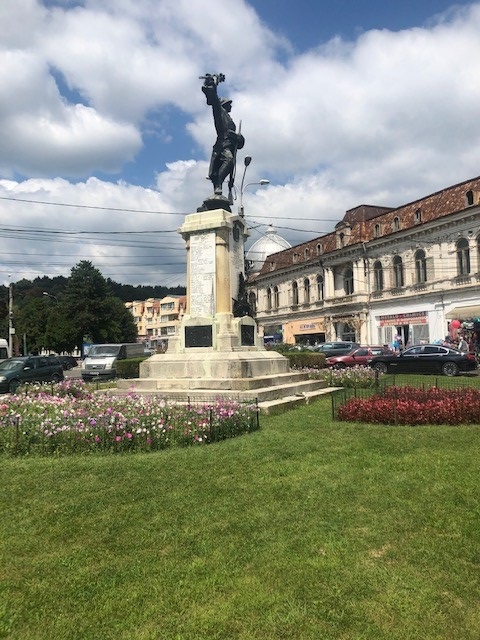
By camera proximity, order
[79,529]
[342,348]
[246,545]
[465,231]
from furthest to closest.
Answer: [465,231], [342,348], [79,529], [246,545]

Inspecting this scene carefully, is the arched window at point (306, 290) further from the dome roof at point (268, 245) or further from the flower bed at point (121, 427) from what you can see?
the flower bed at point (121, 427)

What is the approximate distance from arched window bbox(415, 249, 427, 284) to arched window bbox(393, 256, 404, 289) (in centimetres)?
180

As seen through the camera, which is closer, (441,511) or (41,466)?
(441,511)

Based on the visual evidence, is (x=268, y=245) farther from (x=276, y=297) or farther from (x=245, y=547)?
(x=245, y=547)

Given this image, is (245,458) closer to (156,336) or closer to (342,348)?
(342,348)

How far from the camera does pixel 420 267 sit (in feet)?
135

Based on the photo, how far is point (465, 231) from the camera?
36.3m

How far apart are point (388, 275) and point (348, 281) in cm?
660

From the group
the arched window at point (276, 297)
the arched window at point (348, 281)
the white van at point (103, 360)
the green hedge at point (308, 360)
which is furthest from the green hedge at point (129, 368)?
the arched window at point (276, 297)

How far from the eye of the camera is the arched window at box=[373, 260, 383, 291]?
1792 inches

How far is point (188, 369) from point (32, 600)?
34.3 feet

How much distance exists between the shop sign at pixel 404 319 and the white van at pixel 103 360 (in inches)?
933

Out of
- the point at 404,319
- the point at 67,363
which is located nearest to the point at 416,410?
the point at 404,319

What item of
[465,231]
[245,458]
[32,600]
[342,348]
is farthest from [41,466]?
[465,231]
